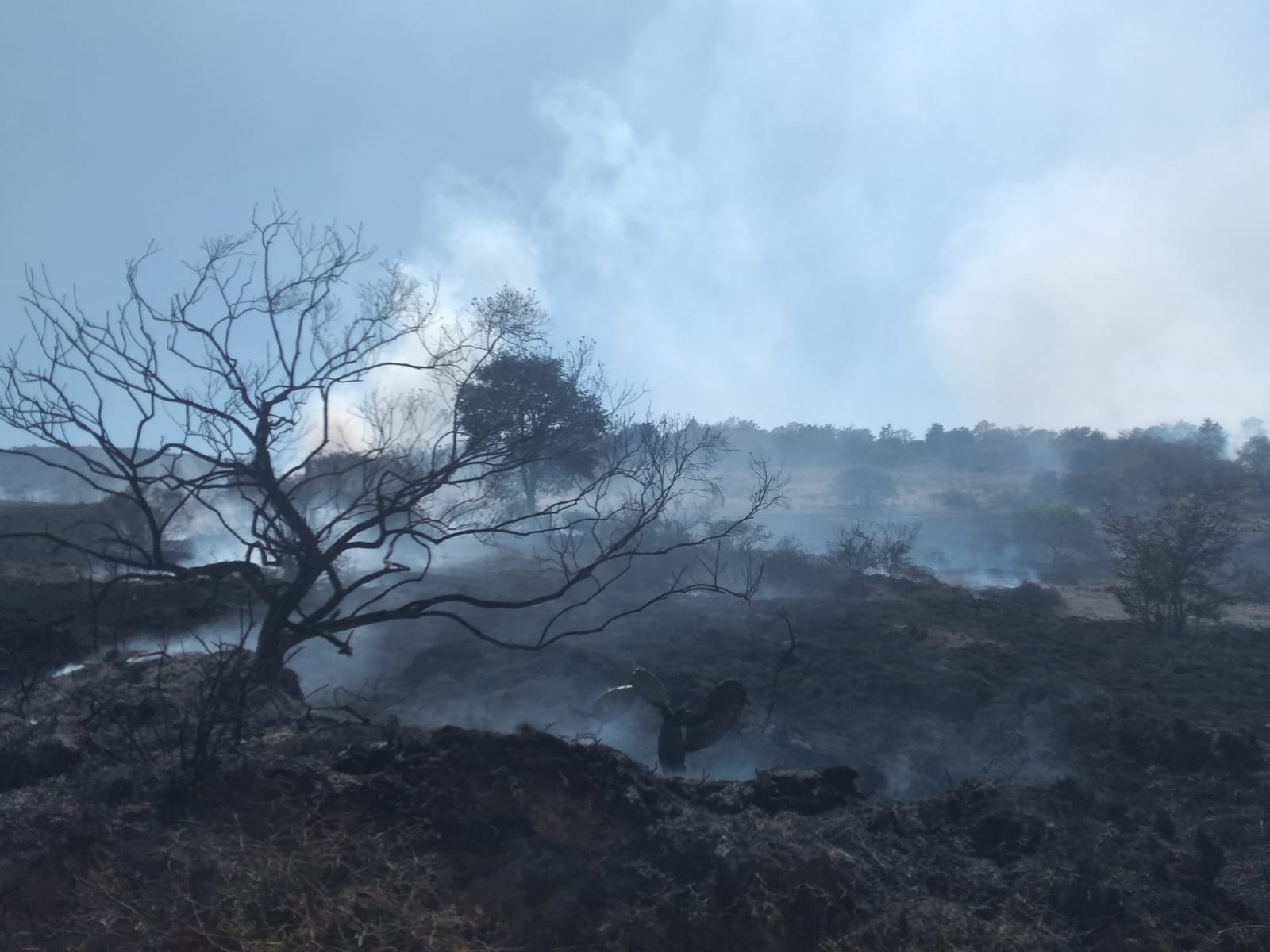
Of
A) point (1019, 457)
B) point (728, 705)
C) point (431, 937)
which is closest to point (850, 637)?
point (728, 705)

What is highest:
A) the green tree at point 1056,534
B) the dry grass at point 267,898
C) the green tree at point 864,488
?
the green tree at point 864,488

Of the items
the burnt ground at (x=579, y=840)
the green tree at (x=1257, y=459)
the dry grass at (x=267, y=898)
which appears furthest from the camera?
the green tree at (x=1257, y=459)

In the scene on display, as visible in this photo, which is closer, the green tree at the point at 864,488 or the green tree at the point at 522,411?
the green tree at the point at 522,411

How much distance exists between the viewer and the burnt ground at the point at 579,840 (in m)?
4.98

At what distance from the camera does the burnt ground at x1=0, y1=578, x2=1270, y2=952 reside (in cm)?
498

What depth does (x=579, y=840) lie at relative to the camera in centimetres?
577

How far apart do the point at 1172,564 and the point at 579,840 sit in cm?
1644

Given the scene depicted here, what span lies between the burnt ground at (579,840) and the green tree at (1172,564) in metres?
9.34

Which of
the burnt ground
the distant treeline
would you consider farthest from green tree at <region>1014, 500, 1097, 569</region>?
the burnt ground

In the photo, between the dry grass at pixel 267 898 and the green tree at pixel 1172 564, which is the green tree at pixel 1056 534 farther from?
the dry grass at pixel 267 898

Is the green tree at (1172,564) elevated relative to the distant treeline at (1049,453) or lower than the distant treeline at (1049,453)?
lower

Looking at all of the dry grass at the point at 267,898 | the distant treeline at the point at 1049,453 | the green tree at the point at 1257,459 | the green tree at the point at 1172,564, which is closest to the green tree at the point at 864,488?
the distant treeline at the point at 1049,453

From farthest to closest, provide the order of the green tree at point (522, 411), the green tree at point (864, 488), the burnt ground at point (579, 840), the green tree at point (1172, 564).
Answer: the green tree at point (864, 488), the green tree at point (1172, 564), the green tree at point (522, 411), the burnt ground at point (579, 840)

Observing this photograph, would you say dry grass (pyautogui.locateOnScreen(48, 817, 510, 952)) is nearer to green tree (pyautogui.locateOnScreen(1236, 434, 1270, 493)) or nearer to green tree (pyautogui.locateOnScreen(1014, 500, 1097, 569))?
green tree (pyautogui.locateOnScreen(1014, 500, 1097, 569))
